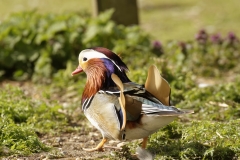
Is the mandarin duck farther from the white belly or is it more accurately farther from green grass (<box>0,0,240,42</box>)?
green grass (<box>0,0,240,42</box>)

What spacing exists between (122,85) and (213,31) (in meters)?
6.19

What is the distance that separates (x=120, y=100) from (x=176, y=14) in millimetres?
7730

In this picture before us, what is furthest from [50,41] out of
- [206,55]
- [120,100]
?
[120,100]

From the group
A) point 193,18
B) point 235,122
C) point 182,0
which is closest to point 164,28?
point 193,18

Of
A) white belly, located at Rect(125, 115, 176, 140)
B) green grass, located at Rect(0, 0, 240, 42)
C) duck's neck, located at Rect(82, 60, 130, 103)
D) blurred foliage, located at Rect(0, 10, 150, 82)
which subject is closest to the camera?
white belly, located at Rect(125, 115, 176, 140)

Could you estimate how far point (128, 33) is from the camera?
23.6ft

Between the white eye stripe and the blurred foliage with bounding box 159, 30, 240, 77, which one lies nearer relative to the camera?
the white eye stripe

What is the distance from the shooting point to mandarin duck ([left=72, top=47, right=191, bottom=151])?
368 centimetres

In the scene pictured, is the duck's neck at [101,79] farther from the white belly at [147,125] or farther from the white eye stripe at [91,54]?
the white belly at [147,125]

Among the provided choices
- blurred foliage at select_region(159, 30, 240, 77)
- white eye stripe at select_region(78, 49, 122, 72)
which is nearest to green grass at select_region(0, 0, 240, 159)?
blurred foliage at select_region(159, 30, 240, 77)

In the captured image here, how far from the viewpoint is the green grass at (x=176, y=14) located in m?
9.84

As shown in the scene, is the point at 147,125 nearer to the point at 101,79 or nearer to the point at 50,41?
the point at 101,79

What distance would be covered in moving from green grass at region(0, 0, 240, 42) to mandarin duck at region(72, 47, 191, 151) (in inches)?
199

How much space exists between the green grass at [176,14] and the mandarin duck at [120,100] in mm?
5065
